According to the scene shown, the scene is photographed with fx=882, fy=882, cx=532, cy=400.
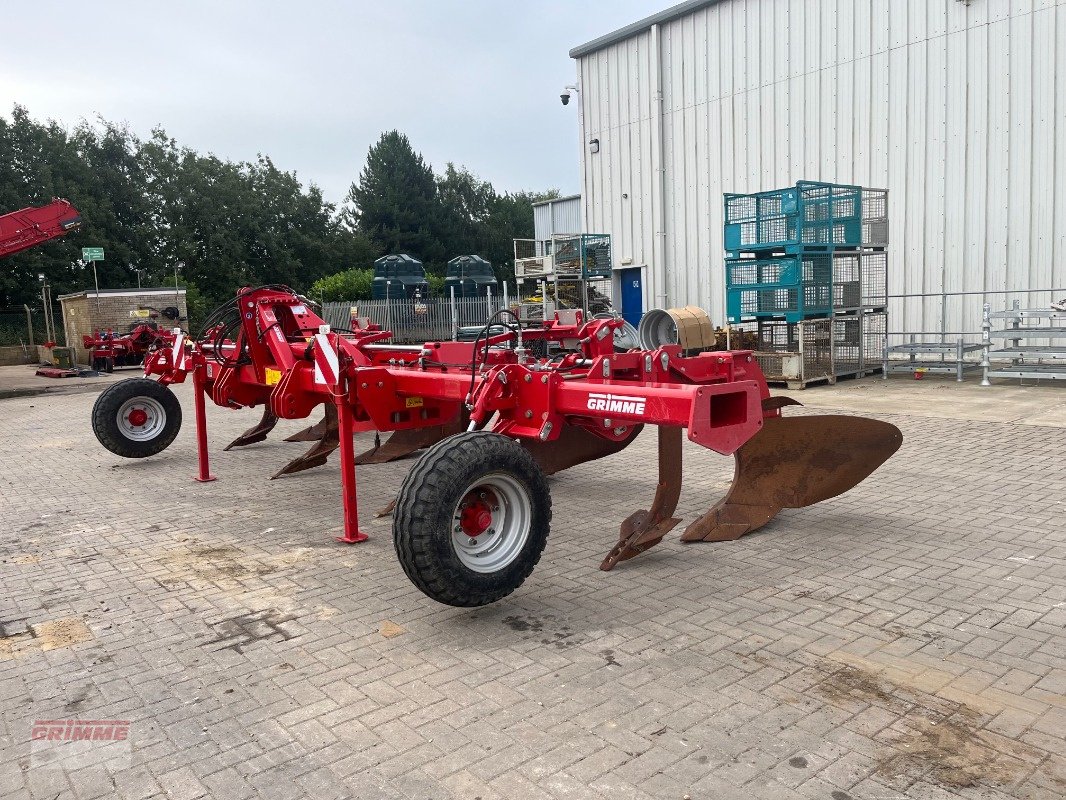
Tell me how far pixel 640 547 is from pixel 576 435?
181 cm

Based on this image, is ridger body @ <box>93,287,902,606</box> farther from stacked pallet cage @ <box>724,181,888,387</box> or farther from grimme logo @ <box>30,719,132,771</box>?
stacked pallet cage @ <box>724,181,888,387</box>

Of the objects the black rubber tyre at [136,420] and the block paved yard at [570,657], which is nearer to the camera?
the block paved yard at [570,657]

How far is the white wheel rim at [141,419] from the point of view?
8.52m

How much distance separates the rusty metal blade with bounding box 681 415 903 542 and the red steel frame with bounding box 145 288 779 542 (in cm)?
31

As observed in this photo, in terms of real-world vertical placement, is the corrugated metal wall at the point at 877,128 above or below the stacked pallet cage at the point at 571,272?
above

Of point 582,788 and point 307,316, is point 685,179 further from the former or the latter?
point 582,788

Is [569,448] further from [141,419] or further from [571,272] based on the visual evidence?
[571,272]

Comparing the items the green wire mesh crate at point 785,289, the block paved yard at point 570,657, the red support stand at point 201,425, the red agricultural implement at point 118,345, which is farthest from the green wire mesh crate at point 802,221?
the red agricultural implement at point 118,345

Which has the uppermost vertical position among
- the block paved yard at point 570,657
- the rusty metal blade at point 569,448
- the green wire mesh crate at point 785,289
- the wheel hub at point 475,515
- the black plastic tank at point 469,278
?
the black plastic tank at point 469,278

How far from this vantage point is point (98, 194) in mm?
40500

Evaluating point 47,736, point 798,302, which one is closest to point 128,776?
point 47,736

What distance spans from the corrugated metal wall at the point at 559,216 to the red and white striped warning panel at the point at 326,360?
23.8 metres

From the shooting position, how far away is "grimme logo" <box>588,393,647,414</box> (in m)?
4.12

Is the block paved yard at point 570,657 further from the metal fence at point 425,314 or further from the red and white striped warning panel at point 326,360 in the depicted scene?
the metal fence at point 425,314
